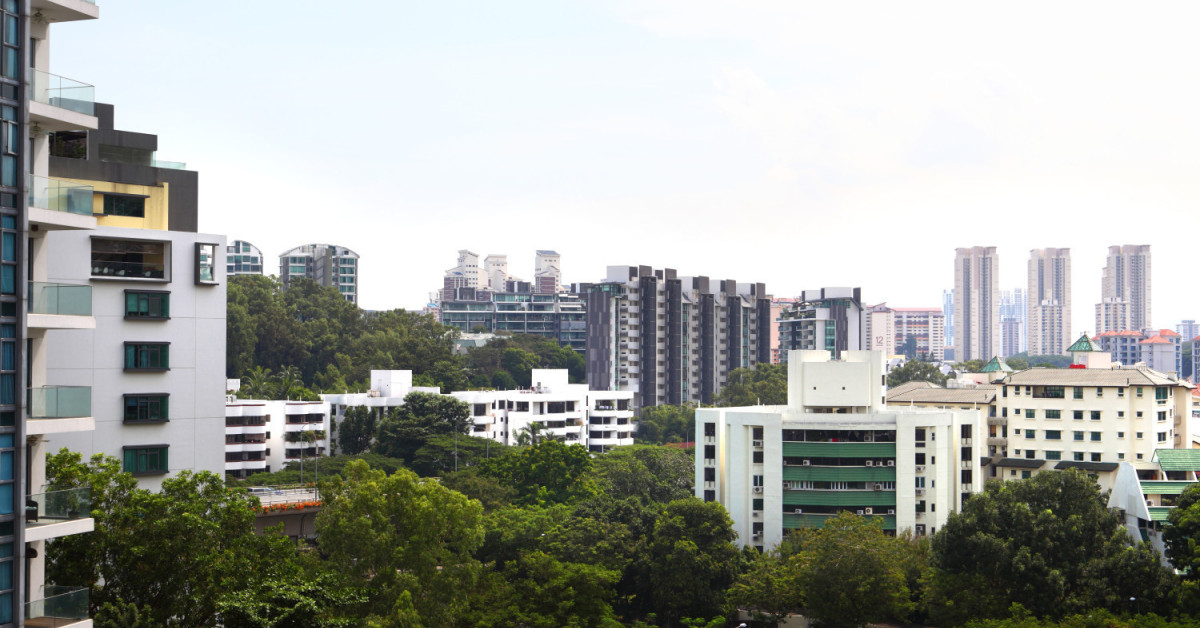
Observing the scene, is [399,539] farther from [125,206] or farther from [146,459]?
[125,206]

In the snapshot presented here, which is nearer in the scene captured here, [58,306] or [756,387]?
[58,306]

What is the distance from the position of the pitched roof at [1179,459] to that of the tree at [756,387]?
136 ft

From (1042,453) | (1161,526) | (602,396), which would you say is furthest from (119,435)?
(602,396)

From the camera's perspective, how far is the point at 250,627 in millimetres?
22969

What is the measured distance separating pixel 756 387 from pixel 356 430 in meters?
39.0

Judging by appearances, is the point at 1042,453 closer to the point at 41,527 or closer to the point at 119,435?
the point at 119,435

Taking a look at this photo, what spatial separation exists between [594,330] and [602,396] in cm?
2257

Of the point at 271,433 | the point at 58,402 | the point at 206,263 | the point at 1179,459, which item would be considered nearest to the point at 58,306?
the point at 58,402

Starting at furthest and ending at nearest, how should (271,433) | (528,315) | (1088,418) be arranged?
(528,315), (271,433), (1088,418)

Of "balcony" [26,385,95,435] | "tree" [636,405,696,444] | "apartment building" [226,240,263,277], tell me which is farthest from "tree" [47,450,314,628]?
"apartment building" [226,240,263,277]

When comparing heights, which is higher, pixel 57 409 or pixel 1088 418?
pixel 57 409

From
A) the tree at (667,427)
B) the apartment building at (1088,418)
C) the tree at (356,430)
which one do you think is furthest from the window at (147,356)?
the tree at (667,427)

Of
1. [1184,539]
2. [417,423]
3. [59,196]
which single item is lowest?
[1184,539]

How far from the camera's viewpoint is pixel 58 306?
17016 millimetres
